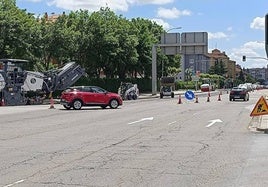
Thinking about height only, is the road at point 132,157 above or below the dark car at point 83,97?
below

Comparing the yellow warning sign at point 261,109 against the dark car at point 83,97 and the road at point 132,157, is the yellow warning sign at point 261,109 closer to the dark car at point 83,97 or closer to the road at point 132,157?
the road at point 132,157

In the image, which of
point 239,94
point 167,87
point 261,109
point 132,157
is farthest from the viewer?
point 167,87

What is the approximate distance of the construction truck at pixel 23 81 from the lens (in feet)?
137

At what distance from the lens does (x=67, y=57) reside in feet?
186

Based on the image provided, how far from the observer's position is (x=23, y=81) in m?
43.0

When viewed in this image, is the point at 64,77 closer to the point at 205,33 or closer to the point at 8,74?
the point at 8,74

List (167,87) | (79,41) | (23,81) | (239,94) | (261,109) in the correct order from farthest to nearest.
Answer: (167,87) → (79,41) → (239,94) → (23,81) → (261,109)

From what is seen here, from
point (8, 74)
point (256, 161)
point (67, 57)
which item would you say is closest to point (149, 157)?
point (256, 161)

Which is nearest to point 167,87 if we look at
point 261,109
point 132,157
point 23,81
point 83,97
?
point 23,81

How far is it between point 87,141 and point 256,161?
18.3 ft

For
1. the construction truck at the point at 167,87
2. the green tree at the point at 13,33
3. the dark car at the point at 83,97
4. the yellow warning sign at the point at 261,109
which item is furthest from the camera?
the construction truck at the point at 167,87

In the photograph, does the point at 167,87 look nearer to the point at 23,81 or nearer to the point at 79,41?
the point at 79,41

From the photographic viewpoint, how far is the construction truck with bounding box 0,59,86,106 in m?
41.7

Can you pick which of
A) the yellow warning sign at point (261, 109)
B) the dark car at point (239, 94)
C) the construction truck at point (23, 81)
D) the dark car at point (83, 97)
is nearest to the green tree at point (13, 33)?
the construction truck at point (23, 81)
